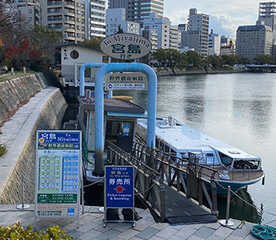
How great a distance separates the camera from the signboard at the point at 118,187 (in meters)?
9.90

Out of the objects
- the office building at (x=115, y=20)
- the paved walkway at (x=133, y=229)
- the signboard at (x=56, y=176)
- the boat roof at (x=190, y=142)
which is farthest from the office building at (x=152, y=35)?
the paved walkway at (x=133, y=229)

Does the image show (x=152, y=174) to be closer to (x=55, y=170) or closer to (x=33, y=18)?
(x=55, y=170)

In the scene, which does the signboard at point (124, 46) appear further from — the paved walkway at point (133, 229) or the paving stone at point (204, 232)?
the paving stone at point (204, 232)

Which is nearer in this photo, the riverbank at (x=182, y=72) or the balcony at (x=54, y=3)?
the balcony at (x=54, y=3)

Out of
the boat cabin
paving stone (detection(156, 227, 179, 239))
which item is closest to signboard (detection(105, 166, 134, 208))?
paving stone (detection(156, 227, 179, 239))

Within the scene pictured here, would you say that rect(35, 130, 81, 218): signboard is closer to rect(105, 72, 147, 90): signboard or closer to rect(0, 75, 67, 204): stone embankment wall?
rect(0, 75, 67, 204): stone embankment wall

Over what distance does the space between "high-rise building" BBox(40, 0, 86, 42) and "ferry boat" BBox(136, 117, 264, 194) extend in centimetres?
9562

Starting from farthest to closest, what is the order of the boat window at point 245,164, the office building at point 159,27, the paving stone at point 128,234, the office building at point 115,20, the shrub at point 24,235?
the office building at point 159,27, the office building at point 115,20, the boat window at point 245,164, the paving stone at point 128,234, the shrub at point 24,235

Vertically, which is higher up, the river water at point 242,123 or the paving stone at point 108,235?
the paving stone at point 108,235

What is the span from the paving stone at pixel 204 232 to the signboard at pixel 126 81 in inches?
319

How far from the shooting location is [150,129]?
1694cm

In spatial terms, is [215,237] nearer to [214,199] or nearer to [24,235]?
[214,199]

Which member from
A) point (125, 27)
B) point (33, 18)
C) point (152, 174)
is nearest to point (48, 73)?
point (33, 18)

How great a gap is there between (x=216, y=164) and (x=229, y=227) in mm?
8866
